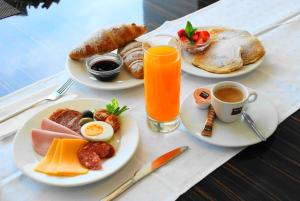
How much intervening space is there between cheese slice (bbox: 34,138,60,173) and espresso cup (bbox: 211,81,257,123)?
37cm

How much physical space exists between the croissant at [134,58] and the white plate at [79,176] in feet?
0.53

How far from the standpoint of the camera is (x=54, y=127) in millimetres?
839

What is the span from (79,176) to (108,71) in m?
0.37

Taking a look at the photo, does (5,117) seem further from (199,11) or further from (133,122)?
(199,11)

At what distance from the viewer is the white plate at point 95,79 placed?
102 cm

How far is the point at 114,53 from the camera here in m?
1.11

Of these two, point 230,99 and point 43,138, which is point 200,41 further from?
point 43,138

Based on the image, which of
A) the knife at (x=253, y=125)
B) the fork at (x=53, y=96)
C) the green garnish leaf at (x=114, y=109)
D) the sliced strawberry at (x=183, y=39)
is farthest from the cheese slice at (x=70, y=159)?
the sliced strawberry at (x=183, y=39)

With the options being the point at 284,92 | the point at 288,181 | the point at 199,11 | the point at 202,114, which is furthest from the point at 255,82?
the point at 199,11

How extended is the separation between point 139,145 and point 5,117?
14.0 inches

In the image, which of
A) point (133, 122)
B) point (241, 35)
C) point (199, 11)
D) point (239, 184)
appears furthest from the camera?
point (199, 11)

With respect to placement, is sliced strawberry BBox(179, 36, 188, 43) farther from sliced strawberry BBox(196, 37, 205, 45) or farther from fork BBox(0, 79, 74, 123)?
fork BBox(0, 79, 74, 123)

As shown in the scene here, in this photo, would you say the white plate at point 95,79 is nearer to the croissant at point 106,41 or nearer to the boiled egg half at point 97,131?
the croissant at point 106,41

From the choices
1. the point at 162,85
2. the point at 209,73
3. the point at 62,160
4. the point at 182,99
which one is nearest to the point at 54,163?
the point at 62,160
